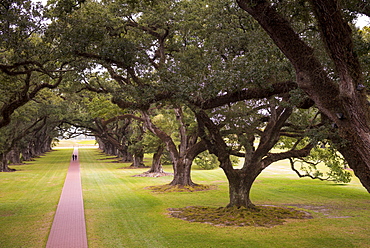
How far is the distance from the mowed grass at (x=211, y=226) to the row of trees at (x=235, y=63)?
112 inches

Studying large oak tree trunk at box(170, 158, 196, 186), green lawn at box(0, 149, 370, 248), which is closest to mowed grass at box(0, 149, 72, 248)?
green lawn at box(0, 149, 370, 248)

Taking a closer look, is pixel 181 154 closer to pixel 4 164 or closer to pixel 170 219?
pixel 170 219

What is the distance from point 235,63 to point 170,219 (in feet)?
22.5

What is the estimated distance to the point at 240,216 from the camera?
14.0 meters

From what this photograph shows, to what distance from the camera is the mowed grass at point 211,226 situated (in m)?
10.9

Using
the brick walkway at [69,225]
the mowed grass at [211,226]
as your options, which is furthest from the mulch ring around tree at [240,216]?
the brick walkway at [69,225]

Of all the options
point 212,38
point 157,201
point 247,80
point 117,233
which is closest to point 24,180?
point 157,201

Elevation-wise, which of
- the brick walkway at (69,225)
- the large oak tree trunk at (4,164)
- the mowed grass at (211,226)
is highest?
the large oak tree trunk at (4,164)

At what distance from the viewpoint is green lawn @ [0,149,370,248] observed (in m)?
11.0

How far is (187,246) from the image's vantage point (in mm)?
10398

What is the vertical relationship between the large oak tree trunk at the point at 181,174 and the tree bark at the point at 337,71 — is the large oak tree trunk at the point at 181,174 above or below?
below

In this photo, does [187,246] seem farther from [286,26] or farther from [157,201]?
[157,201]

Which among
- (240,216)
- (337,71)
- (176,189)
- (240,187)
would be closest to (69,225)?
(240,216)

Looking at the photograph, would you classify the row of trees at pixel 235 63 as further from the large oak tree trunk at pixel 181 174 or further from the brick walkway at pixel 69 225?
the large oak tree trunk at pixel 181 174
